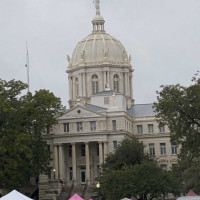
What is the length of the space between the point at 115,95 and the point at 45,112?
21.7 m

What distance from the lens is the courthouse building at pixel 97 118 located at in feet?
471

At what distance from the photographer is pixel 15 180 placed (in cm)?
12100

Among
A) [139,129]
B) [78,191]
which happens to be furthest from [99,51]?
[78,191]

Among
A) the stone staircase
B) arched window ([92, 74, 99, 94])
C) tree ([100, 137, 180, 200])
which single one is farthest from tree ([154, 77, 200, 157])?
arched window ([92, 74, 99, 94])

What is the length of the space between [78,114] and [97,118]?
2686mm

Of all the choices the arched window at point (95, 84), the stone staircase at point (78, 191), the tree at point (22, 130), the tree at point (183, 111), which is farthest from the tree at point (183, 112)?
the arched window at point (95, 84)

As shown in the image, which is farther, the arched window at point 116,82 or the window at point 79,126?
the arched window at point 116,82

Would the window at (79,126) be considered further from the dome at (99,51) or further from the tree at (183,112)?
the tree at (183,112)

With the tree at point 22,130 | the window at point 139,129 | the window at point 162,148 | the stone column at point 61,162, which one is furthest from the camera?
the window at point 139,129

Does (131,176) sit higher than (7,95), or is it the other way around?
(7,95)

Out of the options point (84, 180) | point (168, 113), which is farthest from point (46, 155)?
point (168, 113)

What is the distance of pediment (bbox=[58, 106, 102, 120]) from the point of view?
144 meters

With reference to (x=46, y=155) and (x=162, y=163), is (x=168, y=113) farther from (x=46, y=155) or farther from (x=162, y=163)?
(x=162, y=163)

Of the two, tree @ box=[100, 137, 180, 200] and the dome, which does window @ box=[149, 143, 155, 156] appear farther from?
tree @ box=[100, 137, 180, 200]
